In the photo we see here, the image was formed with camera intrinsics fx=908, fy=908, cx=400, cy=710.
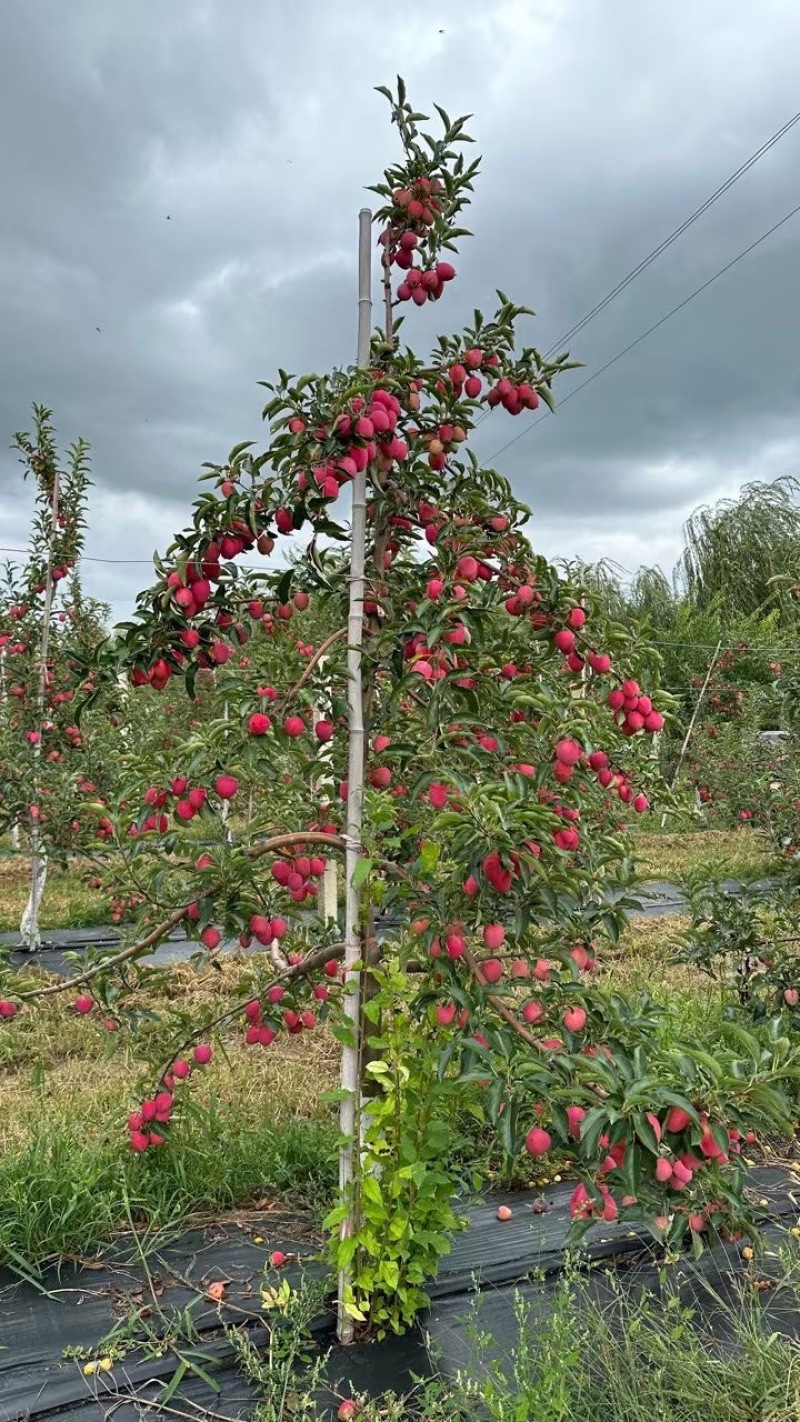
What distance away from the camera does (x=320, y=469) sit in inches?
63.3

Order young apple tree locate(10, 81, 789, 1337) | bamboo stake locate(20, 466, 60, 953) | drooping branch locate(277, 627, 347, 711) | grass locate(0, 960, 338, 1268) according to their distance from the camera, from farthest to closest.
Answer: bamboo stake locate(20, 466, 60, 953)
grass locate(0, 960, 338, 1268)
drooping branch locate(277, 627, 347, 711)
young apple tree locate(10, 81, 789, 1337)

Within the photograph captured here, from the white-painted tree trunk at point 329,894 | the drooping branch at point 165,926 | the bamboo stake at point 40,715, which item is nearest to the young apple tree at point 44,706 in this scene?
the bamboo stake at point 40,715

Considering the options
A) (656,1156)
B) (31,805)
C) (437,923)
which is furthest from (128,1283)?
(31,805)

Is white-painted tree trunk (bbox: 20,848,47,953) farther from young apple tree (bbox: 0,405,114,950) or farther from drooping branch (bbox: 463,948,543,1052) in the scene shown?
drooping branch (bbox: 463,948,543,1052)

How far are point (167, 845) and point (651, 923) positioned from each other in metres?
4.50

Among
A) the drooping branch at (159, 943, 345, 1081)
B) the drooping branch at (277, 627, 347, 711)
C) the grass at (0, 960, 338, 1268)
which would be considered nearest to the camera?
the drooping branch at (277, 627, 347, 711)

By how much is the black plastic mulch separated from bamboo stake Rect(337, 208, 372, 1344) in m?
0.18

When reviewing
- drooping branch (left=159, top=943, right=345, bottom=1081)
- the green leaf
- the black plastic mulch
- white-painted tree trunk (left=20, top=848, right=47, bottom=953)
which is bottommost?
the black plastic mulch

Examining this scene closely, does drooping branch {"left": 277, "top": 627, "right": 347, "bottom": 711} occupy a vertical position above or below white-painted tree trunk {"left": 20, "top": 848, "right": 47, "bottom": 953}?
above

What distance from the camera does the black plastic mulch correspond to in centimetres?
167

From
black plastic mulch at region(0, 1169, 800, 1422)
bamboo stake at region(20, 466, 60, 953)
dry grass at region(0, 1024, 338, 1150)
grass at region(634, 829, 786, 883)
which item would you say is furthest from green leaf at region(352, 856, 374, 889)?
grass at region(634, 829, 786, 883)

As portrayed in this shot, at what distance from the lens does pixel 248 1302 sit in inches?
74.7

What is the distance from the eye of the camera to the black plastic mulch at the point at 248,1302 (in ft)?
5.47

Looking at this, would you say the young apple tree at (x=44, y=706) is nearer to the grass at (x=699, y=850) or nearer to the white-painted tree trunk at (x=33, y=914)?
the white-painted tree trunk at (x=33, y=914)
